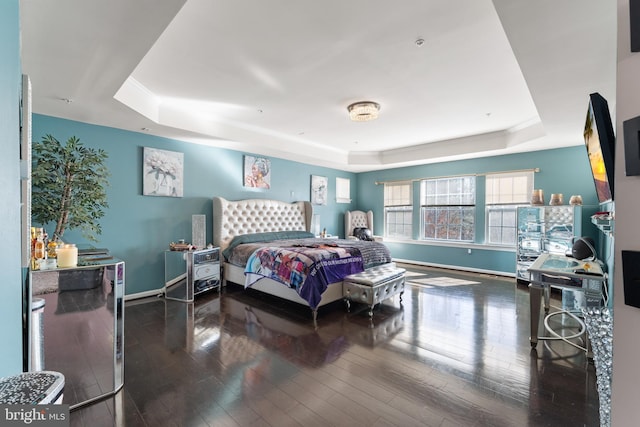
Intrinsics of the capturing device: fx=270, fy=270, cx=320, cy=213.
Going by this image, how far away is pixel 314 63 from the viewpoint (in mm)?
2707

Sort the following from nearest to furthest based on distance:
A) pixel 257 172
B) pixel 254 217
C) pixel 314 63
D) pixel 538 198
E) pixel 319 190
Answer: pixel 314 63 → pixel 538 198 → pixel 254 217 → pixel 257 172 → pixel 319 190

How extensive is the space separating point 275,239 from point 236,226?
0.76 meters

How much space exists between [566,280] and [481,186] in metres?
3.99

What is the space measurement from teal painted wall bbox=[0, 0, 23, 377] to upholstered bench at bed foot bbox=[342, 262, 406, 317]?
295 cm

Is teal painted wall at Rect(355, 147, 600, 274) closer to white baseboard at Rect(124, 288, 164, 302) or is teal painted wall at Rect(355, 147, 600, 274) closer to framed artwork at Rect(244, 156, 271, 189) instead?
framed artwork at Rect(244, 156, 271, 189)

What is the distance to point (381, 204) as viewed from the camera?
24.7 ft

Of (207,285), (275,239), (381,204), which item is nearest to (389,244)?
(381,204)

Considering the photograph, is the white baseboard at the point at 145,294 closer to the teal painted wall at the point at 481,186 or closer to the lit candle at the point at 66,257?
the lit candle at the point at 66,257

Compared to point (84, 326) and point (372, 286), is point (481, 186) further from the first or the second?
point (84, 326)

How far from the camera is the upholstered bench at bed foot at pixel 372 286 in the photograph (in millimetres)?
3381

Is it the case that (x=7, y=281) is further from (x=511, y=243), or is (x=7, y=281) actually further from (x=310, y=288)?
(x=511, y=243)

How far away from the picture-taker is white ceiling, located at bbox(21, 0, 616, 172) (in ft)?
5.93

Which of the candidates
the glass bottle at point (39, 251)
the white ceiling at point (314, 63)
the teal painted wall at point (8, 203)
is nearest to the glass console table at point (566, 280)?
the white ceiling at point (314, 63)

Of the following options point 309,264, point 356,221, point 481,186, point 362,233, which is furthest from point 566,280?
point 356,221
